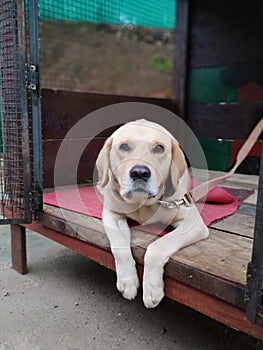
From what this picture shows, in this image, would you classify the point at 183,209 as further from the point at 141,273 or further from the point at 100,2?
the point at 100,2

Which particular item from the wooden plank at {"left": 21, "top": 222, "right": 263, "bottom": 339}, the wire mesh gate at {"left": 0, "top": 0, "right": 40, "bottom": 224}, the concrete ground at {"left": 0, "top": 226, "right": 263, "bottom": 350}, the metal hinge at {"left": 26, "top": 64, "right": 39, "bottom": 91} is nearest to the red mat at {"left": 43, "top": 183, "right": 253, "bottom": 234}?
the wire mesh gate at {"left": 0, "top": 0, "right": 40, "bottom": 224}

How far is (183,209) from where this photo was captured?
1.31 meters

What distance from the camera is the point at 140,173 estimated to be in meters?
1.14

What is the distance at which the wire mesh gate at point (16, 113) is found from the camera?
4.96 feet

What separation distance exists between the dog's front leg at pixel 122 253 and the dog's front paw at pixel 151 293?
58 mm

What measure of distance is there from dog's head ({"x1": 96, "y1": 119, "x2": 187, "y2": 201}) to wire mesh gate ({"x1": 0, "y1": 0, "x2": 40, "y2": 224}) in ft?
1.62

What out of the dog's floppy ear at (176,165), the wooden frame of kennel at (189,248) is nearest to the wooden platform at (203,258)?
the wooden frame of kennel at (189,248)

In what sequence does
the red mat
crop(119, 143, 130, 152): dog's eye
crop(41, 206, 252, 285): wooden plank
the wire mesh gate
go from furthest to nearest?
the red mat < the wire mesh gate < crop(119, 143, 130, 152): dog's eye < crop(41, 206, 252, 285): wooden plank

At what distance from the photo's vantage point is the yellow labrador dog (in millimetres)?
1132

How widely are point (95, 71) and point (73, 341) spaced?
696 centimetres

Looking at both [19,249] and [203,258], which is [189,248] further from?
[19,249]

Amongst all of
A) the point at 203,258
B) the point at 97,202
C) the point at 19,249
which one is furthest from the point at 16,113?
the point at 203,258

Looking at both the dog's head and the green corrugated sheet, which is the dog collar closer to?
the dog's head

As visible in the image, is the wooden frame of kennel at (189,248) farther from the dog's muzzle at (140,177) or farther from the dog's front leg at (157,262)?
the dog's muzzle at (140,177)
